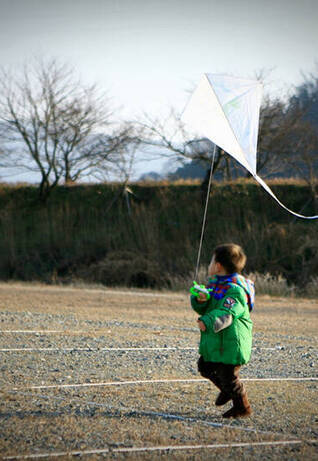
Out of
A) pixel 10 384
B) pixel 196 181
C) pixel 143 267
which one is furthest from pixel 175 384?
pixel 196 181

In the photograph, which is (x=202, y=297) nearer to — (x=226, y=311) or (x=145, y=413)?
(x=226, y=311)

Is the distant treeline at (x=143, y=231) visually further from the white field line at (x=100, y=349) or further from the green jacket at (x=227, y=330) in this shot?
the green jacket at (x=227, y=330)

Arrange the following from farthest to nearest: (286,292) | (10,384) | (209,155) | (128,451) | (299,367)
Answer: (209,155) → (286,292) → (299,367) → (10,384) → (128,451)

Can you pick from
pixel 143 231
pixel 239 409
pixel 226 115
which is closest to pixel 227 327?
pixel 239 409

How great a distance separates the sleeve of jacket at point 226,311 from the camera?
499cm

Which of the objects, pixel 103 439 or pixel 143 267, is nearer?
pixel 103 439

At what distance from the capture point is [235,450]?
14.2 ft

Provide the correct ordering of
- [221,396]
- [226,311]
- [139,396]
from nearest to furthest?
[226,311] < [221,396] < [139,396]

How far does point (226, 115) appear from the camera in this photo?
24.2 ft

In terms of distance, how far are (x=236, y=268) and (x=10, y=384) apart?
267 centimetres

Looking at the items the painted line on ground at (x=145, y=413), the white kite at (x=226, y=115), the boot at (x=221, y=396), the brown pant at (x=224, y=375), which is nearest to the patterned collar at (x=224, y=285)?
the brown pant at (x=224, y=375)

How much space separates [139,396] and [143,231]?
2842 cm

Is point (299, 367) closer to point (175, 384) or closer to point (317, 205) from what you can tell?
point (175, 384)

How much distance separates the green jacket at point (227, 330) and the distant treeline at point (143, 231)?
24379mm
